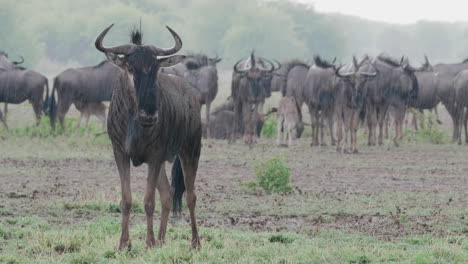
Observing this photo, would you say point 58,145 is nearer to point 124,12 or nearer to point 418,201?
point 418,201

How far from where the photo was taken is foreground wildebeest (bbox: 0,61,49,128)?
24781 millimetres

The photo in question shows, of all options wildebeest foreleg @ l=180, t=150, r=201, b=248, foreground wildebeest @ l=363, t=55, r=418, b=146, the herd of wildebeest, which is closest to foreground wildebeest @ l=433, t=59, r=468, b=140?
the herd of wildebeest

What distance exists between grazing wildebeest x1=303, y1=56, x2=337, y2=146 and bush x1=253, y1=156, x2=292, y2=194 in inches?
363

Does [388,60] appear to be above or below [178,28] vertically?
above

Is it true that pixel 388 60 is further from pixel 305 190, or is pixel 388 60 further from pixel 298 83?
pixel 305 190


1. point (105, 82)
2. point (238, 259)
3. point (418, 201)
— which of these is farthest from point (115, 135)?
point (105, 82)

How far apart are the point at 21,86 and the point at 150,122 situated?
18775 mm

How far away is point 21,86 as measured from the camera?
2491 cm

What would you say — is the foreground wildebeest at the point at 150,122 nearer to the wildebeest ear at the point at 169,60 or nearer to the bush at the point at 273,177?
the wildebeest ear at the point at 169,60

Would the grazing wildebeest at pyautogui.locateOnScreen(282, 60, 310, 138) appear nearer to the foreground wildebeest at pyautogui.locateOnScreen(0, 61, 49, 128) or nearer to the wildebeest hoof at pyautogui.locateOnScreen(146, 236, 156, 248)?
the foreground wildebeest at pyautogui.locateOnScreen(0, 61, 49, 128)

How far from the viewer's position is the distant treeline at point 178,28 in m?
78.4

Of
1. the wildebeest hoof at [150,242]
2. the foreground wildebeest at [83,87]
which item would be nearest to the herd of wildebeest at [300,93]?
the foreground wildebeest at [83,87]

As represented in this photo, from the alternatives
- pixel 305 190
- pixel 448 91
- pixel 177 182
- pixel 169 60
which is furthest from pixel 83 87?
pixel 169 60

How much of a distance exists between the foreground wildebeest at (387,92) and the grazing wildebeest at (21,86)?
28.7 feet
